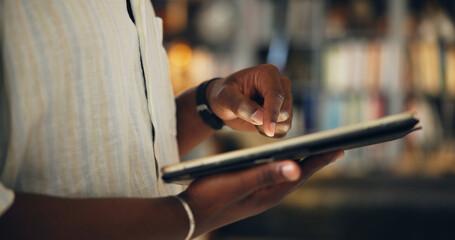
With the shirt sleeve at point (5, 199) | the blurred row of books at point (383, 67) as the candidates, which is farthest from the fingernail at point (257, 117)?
the blurred row of books at point (383, 67)

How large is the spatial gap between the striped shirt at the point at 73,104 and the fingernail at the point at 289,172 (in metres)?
0.27

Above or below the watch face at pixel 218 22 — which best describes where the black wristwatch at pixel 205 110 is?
below

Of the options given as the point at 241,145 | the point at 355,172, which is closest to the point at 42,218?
the point at 241,145

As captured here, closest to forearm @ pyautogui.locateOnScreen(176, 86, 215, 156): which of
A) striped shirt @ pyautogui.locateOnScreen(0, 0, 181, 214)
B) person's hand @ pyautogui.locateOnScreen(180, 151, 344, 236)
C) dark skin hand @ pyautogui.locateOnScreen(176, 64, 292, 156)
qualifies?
dark skin hand @ pyautogui.locateOnScreen(176, 64, 292, 156)

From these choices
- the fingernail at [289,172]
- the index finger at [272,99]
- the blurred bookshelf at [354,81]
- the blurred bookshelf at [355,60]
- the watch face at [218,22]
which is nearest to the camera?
the fingernail at [289,172]

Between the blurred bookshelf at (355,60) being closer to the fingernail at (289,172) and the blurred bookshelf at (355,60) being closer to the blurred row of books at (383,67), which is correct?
the blurred row of books at (383,67)

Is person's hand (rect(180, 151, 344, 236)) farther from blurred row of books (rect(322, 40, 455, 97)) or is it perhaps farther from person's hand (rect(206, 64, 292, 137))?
blurred row of books (rect(322, 40, 455, 97))

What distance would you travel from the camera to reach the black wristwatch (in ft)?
2.80

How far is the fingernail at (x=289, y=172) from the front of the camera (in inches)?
17.3

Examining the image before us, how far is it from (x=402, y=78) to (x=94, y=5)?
2.92 meters

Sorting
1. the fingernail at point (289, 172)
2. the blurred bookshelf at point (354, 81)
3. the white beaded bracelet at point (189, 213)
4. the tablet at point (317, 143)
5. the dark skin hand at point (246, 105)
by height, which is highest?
the blurred bookshelf at point (354, 81)

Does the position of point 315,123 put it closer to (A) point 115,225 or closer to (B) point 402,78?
(B) point 402,78

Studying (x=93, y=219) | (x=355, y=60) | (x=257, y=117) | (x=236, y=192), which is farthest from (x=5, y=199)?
(x=355, y=60)

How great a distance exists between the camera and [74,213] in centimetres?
48
